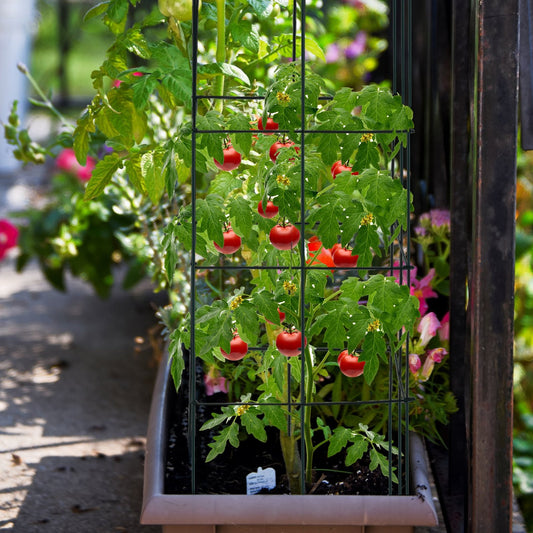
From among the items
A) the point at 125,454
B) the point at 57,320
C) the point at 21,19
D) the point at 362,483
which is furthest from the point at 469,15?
the point at 21,19

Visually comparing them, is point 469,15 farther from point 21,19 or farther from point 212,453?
point 21,19

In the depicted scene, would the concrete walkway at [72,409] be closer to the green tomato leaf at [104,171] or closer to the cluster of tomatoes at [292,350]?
the cluster of tomatoes at [292,350]

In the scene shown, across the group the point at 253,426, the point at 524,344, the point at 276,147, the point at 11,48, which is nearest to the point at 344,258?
the point at 276,147

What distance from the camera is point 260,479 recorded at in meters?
1.63

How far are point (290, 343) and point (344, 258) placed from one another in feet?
0.58

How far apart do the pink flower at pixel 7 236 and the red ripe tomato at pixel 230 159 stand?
205cm

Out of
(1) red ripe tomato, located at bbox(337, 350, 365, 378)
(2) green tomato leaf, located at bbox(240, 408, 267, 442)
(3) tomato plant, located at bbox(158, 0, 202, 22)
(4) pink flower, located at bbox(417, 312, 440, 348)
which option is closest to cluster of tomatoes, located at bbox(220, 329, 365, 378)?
(1) red ripe tomato, located at bbox(337, 350, 365, 378)

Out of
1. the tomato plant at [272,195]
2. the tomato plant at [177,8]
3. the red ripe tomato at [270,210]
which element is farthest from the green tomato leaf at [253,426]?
the tomato plant at [177,8]

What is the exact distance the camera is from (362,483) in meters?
1.65

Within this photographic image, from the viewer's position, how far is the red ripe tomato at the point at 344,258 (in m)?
1.44

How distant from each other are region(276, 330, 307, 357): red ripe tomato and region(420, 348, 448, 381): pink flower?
17.0 inches

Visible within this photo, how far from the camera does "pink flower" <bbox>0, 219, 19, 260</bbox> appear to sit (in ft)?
10.8

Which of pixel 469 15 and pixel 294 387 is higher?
pixel 469 15

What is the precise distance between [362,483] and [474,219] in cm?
57
